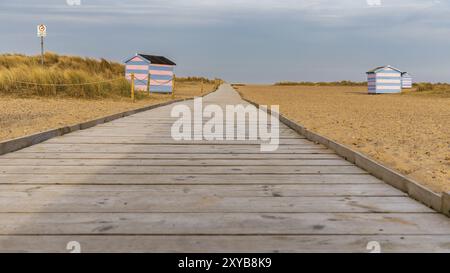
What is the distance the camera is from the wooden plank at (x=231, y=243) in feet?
6.29

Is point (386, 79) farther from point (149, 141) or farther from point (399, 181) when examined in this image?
point (399, 181)

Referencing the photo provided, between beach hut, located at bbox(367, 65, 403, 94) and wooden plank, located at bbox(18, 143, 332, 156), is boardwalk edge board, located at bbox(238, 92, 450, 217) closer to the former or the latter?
wooden plank, located at bbox(18, 143, 332, 156)

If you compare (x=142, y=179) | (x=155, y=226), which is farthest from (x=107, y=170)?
(x=155, y=226)

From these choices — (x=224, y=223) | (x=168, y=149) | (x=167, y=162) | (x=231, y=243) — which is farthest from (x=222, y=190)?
(x=168, y=149)

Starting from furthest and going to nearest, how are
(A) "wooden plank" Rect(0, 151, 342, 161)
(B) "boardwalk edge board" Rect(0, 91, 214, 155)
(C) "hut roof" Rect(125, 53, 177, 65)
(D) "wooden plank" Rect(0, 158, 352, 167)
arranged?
1. (C) "hut roof" Rect(125, 53, 177, 65)
2. (B) "boardwalk edge board" Rect(0, 91, 214, 155)
3. (A) "wooden plank" Rect(0, 151, 342, 161)
4. (D) "wooden plank" Rect(0, 158, 352, 167)

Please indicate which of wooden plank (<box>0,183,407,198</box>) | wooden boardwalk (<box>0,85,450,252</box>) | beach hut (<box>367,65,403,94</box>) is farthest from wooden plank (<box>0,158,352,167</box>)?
beach hut (<box>367,65,403,94</box>)

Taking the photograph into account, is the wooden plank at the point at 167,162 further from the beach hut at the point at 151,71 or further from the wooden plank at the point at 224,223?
the beach hut at the point at 151,71

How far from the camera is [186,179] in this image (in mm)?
3385

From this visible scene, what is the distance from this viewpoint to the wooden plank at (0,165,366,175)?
11.9 ft

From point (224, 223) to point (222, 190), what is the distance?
751 millimetres

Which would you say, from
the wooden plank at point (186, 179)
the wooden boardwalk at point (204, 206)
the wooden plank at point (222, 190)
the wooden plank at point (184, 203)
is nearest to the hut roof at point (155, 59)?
the wooden boardwalk at point (204, 206)

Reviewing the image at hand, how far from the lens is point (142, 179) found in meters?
3.36

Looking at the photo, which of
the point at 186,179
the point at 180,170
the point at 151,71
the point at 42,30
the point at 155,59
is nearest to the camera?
the point at 186,179
